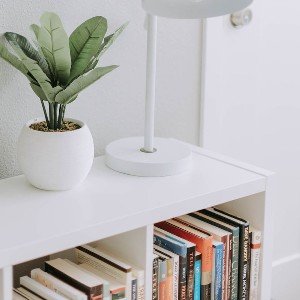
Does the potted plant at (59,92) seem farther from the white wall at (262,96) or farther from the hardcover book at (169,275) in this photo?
the white wall at (262,96)

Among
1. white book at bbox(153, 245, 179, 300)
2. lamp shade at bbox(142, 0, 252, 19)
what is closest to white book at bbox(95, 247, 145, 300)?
white book at bbox(153, 245, 179, 300)

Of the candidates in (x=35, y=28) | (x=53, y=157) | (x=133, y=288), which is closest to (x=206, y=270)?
(x=133, y=288)

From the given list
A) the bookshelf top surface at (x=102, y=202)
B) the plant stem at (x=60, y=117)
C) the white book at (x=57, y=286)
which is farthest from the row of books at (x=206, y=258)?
the plant stem at (x=60, y=117)

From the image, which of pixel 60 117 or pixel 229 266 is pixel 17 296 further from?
pixel 229 266

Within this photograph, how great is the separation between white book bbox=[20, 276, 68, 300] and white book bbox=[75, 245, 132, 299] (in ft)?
0.47

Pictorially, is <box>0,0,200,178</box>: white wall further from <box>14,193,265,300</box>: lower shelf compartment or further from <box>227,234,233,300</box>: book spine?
<box>227,234,233,300</box>: book spine

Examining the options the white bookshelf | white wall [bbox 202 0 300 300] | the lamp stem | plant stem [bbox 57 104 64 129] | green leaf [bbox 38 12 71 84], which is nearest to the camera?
the white bookshelf

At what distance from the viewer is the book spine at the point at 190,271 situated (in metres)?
1.62

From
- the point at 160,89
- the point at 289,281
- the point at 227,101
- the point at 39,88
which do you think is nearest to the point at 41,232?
the point at 39,88

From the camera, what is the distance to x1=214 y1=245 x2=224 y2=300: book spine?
168 cm

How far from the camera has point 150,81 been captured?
5.55 ft

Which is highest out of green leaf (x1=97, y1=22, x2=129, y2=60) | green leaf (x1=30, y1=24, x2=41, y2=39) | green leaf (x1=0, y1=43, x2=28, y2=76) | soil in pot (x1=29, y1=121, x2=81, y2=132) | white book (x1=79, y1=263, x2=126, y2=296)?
green leaf (x1=30, y1=24, x2=41, y2=39)

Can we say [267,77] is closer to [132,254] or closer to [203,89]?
[203,89]

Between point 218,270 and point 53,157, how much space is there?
0.49m
